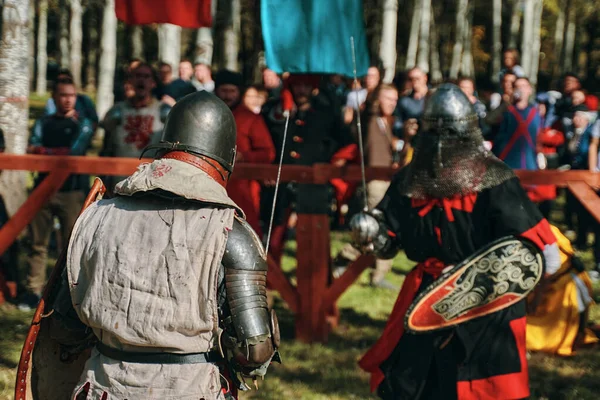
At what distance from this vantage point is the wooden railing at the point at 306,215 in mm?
6223

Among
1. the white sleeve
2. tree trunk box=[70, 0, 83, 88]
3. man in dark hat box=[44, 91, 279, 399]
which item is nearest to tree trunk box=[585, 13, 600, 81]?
tree trunk box=[70, 0, 83, 88]

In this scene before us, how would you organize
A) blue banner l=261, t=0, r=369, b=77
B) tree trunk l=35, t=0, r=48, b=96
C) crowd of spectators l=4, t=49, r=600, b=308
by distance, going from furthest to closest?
tree trunk l=35, t=0, r=48, b=96, crowd of spectators l=4, t=49, r=600, b=308, blue banner l=261, t=0, r=369, b=77

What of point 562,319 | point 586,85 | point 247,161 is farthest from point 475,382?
point 586,85

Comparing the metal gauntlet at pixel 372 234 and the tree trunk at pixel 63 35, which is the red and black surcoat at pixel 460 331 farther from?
the tree trunk at pixel 63 35

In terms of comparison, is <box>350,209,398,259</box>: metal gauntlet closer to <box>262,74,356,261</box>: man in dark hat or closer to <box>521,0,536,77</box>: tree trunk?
<box>262,74,356,261</box>: man in dark hat

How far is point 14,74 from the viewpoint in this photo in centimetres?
725

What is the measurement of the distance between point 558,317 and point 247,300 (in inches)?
171

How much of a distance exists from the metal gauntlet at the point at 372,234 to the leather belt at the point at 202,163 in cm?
169

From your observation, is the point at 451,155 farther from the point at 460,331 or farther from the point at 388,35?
the point at 388,35

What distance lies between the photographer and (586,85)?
42.2 m

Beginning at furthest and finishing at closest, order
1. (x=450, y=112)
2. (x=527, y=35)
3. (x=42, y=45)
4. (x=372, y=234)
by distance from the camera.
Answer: (x=42, y=45)
(x=527, y=35)
(x=372, y=234)
(x=450, y=112)

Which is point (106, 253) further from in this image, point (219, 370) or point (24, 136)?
point (24, 136)

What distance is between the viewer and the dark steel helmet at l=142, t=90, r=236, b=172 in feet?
9.81

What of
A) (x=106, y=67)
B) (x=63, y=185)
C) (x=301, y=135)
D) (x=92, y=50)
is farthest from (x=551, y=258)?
(x=92, y=50)
